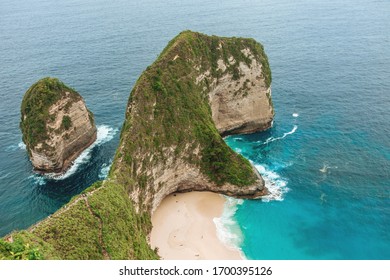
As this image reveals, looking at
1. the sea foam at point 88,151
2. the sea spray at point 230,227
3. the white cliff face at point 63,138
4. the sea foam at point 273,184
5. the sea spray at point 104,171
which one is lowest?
the sea spray at point 230,227

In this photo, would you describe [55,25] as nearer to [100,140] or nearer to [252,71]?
[100,140]

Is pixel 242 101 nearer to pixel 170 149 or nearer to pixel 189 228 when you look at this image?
pixel 170 149

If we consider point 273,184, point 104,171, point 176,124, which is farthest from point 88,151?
point 273,184

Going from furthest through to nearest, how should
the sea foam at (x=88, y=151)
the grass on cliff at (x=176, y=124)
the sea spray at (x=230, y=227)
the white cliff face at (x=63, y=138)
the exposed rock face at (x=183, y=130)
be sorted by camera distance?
1. the sea foam at (x=88, y=151)
2. the white cliff face at (x=63, y=138)
3. the exposed rock face at (x=183, y=130)
4. the grass on cliff at (x=176, y=124)
5. the sea spray at (x=230, y=227)

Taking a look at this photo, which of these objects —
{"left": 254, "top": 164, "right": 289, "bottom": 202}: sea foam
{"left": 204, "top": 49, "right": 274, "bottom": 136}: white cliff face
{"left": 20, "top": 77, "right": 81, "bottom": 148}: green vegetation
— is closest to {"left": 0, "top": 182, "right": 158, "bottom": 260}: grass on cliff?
{"left": 254, "top": 164, "right": 289, "bottom": 202}: sea foam

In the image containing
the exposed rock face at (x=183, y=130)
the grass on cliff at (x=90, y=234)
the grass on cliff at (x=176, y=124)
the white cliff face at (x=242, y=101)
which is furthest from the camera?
the white cliff face at (x=242, y=101)

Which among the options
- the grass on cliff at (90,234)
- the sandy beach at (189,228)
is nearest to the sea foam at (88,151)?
the sandy beach at (189,228)

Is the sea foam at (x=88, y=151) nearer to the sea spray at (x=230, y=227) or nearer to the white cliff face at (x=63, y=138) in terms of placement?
the white cliff face at (x=63, y=138)
